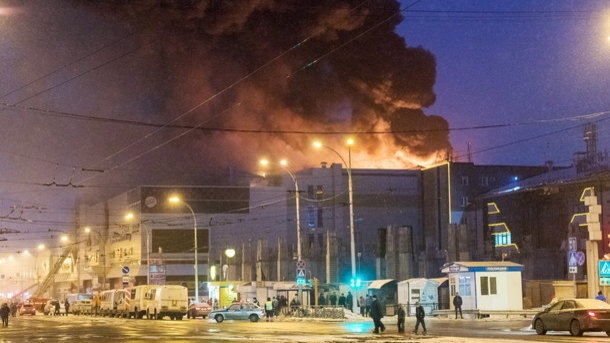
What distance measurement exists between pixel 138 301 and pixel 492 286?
25336mm

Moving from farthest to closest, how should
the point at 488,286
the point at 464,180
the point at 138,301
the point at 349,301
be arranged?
the point at 464,180
the point at 138,301
the point at 349,301
the point at 488,286

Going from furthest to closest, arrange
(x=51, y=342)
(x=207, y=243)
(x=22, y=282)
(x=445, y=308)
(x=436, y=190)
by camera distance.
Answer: (x=22, y=282) < (x=207, y=243) < (x=436, y=190) < (x=445, y=308) < (x=51, y=342)

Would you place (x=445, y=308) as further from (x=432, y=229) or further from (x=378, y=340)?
(x=432, y=229)

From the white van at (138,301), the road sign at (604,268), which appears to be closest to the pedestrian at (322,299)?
the white van at (138,301)

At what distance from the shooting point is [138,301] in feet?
178

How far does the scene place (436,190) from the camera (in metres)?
80.6

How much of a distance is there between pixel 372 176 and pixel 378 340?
65.6 meters

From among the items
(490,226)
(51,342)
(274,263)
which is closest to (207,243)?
(274,263)

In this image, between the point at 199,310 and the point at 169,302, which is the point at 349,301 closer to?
the point at 199,310

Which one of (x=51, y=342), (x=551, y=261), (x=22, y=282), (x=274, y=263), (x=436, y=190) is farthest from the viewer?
(x=22, y=282)

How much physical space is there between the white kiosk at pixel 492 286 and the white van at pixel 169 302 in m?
19.0

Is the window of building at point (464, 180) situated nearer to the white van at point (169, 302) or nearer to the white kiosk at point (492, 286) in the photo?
the white van at point (169, 302)

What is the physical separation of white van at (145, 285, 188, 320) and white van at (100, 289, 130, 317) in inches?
263

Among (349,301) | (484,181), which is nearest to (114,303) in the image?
(349,301)
